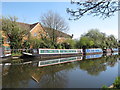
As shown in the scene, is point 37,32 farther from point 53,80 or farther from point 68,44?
point 53,80

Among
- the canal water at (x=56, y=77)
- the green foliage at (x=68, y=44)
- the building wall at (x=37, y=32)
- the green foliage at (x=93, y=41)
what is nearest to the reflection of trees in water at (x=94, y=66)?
the canal water at (x=56, y=77)

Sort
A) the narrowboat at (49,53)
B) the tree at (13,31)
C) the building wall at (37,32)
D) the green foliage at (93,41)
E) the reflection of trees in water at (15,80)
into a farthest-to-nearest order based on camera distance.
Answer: the green foliage at (93,41) → the building wall at (37,32) → the tree at (13,31) → the narrowboat at (49,53) → the reflection of trees in water at (15,80)

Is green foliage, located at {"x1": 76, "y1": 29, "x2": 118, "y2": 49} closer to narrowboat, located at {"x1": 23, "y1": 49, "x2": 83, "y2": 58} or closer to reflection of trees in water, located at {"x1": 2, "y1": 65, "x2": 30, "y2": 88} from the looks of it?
narrowboat, located at {"x1": 23, "y1": 49, "x2": 83, "y2": 58}

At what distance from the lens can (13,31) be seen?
18406 mm

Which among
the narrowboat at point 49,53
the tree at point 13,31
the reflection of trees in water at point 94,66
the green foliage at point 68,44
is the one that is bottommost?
the reflection of trees in water at point 94,66

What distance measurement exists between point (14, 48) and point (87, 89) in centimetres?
1584

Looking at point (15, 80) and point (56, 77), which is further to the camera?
point (56, 77)

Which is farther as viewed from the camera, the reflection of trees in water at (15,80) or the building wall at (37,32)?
the building wall at (37,32)

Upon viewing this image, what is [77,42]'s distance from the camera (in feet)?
92.2

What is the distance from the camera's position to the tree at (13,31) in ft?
59.5

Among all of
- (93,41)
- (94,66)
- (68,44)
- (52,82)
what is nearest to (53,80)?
(52,82)

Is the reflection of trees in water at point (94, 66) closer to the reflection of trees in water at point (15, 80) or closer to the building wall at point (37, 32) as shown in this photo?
the reflection of trees in water at point (15, 80)

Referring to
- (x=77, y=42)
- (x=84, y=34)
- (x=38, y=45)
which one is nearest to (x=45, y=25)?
(x=38, y=45)

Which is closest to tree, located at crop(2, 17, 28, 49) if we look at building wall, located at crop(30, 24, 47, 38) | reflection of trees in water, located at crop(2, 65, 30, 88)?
building wall, located at crop(30, 24, 47, 38)
